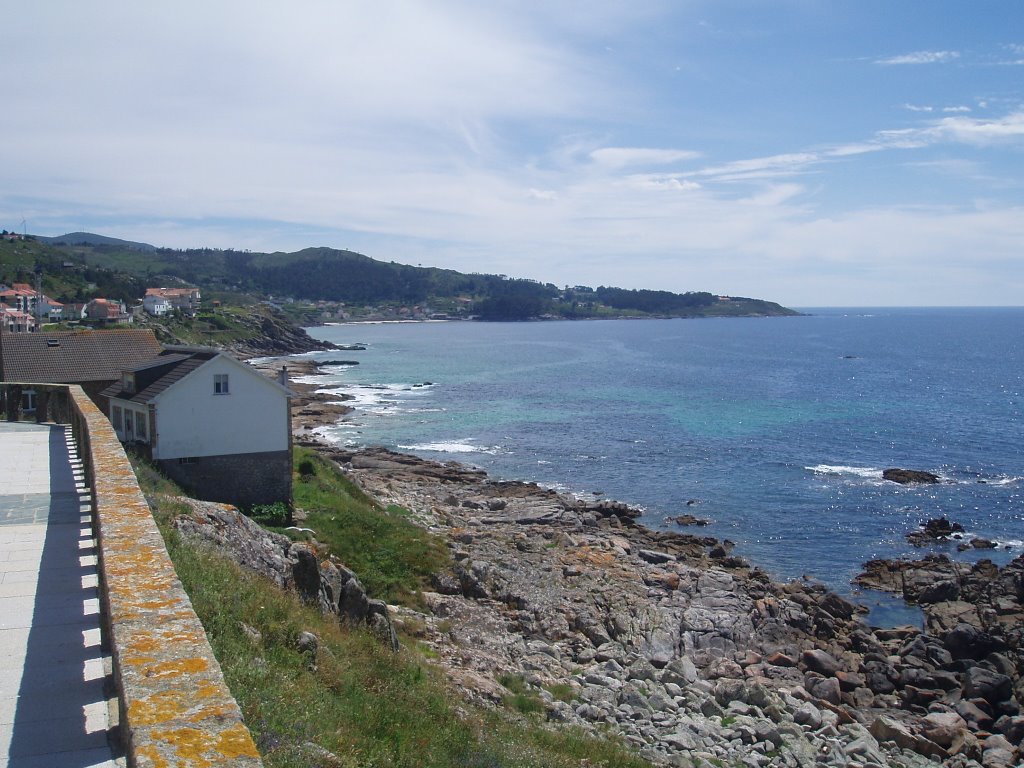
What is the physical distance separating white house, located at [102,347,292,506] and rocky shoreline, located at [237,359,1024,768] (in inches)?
286

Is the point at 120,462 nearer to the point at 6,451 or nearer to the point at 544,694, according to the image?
the point at 6,451

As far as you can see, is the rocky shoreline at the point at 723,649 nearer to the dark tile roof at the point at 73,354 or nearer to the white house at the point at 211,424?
the white house at the point at 211,424

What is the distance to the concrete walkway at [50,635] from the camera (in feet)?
15.2

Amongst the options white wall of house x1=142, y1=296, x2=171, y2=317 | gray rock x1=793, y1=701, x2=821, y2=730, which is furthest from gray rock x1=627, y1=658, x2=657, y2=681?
white wall of house x1=142, y1=296, x2=171, y2=317

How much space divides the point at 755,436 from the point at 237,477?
41.2 metres

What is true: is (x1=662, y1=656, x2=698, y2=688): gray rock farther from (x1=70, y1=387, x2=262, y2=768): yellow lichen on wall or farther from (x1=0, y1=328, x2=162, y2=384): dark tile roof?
(x1=0, y1=328, x2=162, y2=384): dark tile roof

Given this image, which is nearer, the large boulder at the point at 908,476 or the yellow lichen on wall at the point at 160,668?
the yellow lichen on wall at the point at 160,668

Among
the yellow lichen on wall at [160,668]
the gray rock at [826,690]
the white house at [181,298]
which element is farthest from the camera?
the white house at [181,298]

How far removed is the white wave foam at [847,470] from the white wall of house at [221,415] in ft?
107

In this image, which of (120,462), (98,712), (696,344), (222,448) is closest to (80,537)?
(120,462)

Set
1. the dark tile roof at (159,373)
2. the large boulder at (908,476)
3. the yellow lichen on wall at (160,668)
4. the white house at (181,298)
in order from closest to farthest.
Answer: the yellow lichen on wall at (160,668) → the dark tile roof at (159,373) → the large boulder at (908,476) → the white house at (181,298)

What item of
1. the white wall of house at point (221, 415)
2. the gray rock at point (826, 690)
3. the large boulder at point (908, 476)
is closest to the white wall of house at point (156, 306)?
the white wall of house at point (221, 415)

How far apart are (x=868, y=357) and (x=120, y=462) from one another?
132692mm

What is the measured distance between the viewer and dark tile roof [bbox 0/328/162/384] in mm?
30750
